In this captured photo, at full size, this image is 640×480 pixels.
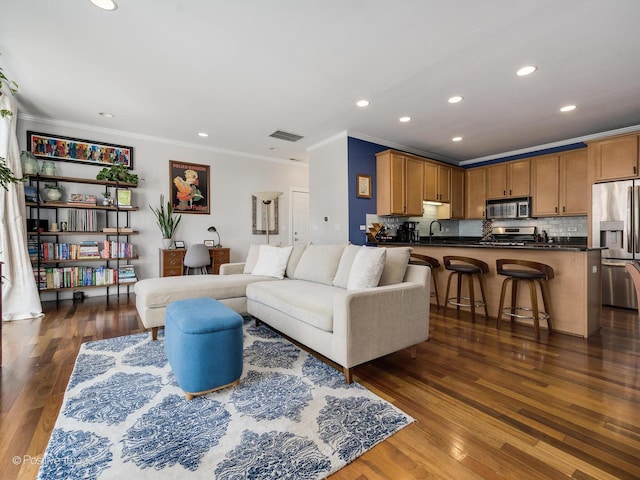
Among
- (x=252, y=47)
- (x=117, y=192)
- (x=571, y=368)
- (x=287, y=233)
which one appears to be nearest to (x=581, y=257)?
(x=571, y=368)

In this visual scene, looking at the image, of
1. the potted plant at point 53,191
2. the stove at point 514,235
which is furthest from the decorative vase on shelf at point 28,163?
the stove at point 514,235

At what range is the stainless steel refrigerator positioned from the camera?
405 cm

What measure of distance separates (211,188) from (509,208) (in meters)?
5.78

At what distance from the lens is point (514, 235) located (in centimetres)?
602

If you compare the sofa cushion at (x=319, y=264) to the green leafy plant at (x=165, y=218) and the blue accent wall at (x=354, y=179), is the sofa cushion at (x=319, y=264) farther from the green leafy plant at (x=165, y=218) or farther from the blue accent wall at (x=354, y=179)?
the green leafy plant at (x=165, y=218)

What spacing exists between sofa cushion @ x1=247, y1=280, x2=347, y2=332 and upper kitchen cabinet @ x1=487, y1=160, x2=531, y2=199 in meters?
4.80

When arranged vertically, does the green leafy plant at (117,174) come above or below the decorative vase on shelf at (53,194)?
above

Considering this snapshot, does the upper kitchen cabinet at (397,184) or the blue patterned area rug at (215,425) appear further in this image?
the upper kitchen cabinet at (397,184)

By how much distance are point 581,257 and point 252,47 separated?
12.1 feet

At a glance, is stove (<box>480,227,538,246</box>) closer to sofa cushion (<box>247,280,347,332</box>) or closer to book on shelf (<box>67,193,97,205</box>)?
sofa cushion (<box>247,280,347,332</box>)

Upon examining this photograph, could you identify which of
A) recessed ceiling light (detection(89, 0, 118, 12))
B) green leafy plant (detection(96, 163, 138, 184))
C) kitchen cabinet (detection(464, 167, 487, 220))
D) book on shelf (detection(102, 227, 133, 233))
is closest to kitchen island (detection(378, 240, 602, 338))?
kitchen cabinet (detection(464, 167, 487, 220))

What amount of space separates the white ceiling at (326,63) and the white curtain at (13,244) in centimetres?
58

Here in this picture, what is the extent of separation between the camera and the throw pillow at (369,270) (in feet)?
7.93

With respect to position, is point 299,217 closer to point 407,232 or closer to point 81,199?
point 407,232
